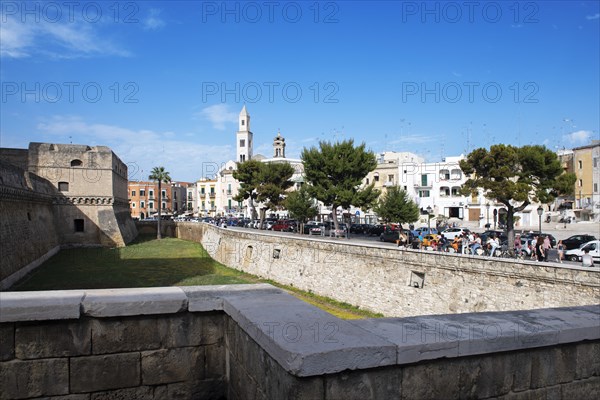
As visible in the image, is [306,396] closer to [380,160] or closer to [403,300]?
[403,300]

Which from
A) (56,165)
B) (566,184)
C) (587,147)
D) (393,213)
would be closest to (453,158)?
(587,147)

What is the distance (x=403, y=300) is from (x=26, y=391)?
16.7m

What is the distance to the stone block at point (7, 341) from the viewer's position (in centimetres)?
327

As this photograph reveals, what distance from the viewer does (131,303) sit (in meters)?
3.51

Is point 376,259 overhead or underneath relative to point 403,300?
overhead

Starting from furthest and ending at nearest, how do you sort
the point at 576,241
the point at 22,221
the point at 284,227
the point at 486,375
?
the point at 284,227, the point at 22,221, the point at 576,241, the point at 486,375

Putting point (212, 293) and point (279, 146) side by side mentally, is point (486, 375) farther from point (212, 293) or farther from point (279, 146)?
point (279, 146)

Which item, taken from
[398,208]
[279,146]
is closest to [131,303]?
[398,208]

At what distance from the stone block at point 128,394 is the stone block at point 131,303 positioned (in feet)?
1.89

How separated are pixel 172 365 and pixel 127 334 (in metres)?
0.44

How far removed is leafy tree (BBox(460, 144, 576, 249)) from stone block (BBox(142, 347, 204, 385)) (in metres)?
22.5

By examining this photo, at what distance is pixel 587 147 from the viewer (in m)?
49.3

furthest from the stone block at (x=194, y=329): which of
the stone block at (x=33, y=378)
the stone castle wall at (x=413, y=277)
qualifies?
the stone castle wall at (x=413, y=277)

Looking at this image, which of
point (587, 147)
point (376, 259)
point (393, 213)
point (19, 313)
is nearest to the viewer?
point (19, 313)
